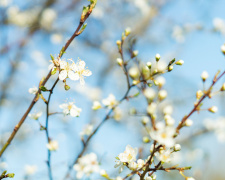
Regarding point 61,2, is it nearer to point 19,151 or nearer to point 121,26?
point 121,26

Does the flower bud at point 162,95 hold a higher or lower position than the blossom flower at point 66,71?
lower

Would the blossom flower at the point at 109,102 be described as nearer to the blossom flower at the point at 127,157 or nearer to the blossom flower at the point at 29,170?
the blossom flower at the point at 127,157

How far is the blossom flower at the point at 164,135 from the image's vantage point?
0.98 meters

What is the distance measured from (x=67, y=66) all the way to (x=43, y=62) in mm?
6514

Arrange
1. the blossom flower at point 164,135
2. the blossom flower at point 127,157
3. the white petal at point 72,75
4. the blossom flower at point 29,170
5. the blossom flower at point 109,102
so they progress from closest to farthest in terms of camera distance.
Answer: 1. the blossom flower at point 164,135
2. the blossom flower at point 127,157
3. the white petal at point 72,75
4. the blossom flower at point 109,102
5. the blossom flower at point 29,170

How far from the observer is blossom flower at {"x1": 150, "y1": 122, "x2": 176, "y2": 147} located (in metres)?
0.98

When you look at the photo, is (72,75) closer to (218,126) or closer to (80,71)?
(80,71)

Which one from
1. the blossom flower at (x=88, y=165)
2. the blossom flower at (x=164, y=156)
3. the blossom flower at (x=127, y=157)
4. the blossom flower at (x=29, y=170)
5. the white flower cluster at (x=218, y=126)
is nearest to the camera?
the blossom flower at (x=164, y=156)

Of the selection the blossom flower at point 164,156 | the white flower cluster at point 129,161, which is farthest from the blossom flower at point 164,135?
the white flower cluster at point 129,161

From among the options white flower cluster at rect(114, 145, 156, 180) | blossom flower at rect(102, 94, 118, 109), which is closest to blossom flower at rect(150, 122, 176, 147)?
white flower cluster at rect(114, 145, 156, 180)

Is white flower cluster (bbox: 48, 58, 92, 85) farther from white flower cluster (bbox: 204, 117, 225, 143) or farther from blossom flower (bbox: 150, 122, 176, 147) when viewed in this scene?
white flower cluster (bbox: 204, 117, 225, 143)

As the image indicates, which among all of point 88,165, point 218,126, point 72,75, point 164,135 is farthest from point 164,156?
point 218,126

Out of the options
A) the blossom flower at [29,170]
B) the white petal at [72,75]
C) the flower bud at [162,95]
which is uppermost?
the white petal at [72,75]

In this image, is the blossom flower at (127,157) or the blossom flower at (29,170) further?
the blossom flower at (29,170)
